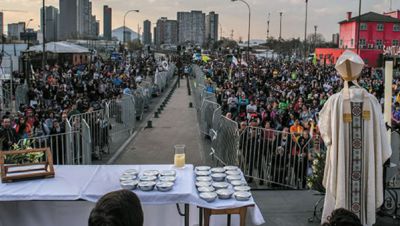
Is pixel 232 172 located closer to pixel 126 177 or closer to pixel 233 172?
pixel 233 172

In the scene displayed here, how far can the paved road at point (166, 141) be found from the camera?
13359 mm

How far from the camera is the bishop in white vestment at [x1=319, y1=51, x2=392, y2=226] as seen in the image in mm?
6246

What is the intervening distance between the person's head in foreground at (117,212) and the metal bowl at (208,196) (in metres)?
2.32

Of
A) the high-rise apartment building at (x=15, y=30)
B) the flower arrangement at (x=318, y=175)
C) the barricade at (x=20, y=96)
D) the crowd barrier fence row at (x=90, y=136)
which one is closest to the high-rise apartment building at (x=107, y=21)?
the high-rise apartment building at (x=15, y=30)

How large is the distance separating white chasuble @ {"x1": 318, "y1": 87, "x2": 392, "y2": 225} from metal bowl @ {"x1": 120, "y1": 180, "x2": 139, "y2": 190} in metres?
2.68

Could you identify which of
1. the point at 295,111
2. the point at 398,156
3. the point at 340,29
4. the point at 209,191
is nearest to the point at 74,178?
the point at 209,191

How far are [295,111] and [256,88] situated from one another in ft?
37.6

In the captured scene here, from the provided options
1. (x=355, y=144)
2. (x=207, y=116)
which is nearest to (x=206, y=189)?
(x=355, y=144)

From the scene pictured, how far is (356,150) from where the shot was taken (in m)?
6.31

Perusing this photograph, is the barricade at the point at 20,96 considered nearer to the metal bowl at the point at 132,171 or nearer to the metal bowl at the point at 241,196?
the metal bowl at the point at 132,171

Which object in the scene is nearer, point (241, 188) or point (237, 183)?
point (241, 188)

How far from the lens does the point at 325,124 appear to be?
21.0 ft

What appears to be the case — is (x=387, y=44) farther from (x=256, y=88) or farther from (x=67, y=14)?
(x=67, y=14)

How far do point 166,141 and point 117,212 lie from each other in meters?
13.7
